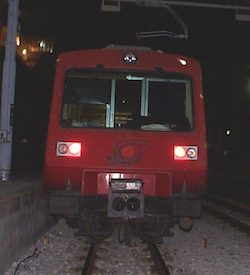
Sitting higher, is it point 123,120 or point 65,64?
point 65,64

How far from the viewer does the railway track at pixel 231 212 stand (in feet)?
43.4

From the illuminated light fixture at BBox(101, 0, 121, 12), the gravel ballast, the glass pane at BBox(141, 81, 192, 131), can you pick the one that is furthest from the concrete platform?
the illuminated light fixture at BBox(101, 0, 121, 12)

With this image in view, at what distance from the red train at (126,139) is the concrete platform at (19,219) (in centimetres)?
49

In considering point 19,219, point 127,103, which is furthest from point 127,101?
point 19,219

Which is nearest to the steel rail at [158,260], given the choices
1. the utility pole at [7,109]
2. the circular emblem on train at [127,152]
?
the circular emblem on train at [127,152]

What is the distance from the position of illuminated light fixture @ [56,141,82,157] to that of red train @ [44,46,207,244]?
0.04 feet

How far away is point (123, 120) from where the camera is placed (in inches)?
345

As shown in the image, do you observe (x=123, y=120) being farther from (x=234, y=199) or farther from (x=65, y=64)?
(x=234, y=199)

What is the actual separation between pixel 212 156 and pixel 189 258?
4775 centimetres

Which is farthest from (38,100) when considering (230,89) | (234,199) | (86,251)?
(86,251)

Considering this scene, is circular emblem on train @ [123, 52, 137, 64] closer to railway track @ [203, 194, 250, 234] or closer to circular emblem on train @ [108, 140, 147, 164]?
circular emblem on train @ [108, 140, 147, 164]

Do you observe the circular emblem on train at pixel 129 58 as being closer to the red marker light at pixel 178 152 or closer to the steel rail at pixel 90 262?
the red marker light at pixel 178 152

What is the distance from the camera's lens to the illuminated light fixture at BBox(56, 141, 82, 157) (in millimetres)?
8383

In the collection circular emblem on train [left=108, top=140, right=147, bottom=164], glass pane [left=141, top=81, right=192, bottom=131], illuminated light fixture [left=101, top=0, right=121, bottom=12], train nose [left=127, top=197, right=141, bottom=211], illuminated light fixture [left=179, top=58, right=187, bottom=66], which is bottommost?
train nose [left=127, top=197, right=141, bottom=211]
